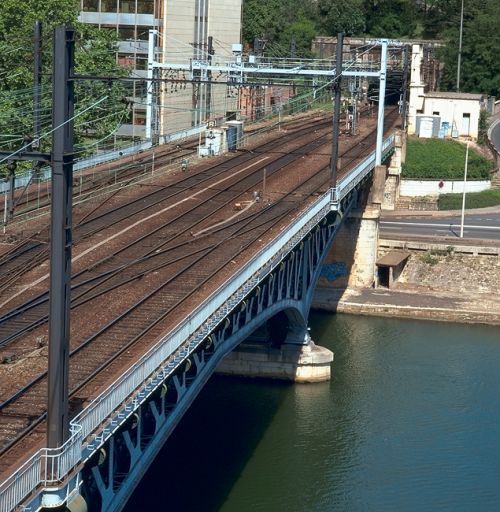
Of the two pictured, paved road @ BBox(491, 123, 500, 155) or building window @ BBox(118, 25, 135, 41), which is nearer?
building window @ BBox(118, 25, 135, 41)

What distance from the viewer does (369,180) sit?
141ft

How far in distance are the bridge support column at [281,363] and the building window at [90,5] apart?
2617 cm

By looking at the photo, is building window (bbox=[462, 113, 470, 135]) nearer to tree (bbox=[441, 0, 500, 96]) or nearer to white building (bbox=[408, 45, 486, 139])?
white building (bbox=[408, 45, 486, 139])

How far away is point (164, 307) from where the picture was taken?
21.6 meters

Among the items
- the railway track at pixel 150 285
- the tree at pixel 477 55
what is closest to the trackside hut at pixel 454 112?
the tree at pixel 477 55

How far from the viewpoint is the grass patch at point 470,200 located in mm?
52094

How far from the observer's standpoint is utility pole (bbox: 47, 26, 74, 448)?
13016 mm

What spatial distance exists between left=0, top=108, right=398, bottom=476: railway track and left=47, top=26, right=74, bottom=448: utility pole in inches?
42.3

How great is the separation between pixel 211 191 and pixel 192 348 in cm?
1628

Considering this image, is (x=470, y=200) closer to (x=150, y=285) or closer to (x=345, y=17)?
(x=150, y=285)

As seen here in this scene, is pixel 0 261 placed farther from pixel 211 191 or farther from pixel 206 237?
pixel 211 191

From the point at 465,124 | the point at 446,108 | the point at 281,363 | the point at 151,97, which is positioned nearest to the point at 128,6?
the point at 151,97

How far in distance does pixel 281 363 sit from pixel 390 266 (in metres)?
10.2

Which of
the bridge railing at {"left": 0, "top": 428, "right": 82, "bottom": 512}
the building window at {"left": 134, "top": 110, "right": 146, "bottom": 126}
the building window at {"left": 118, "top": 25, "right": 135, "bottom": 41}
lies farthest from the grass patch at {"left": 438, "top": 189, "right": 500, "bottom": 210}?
the bridge railing at {"left": 0, "top": 428, "right": 82, "bottom": 512}
